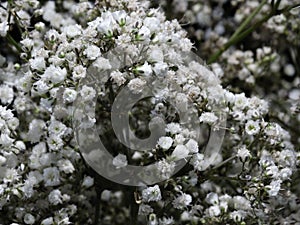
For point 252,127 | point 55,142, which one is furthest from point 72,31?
point 252,127

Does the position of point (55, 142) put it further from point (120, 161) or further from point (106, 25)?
point (106, 25)

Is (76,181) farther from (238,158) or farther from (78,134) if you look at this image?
(238,158)

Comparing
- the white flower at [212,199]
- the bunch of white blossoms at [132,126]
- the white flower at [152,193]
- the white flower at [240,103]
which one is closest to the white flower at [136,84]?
the bunch of white blossoms at [132,126]

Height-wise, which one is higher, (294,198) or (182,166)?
(182,166)

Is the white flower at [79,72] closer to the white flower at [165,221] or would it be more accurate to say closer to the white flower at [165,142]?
the white flower at [165,142]

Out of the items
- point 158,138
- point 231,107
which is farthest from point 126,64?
point 231,107

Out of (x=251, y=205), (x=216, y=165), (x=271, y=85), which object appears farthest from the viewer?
(x=271, y=85)

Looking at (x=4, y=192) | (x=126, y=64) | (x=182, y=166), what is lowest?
(x=4, y=192)
